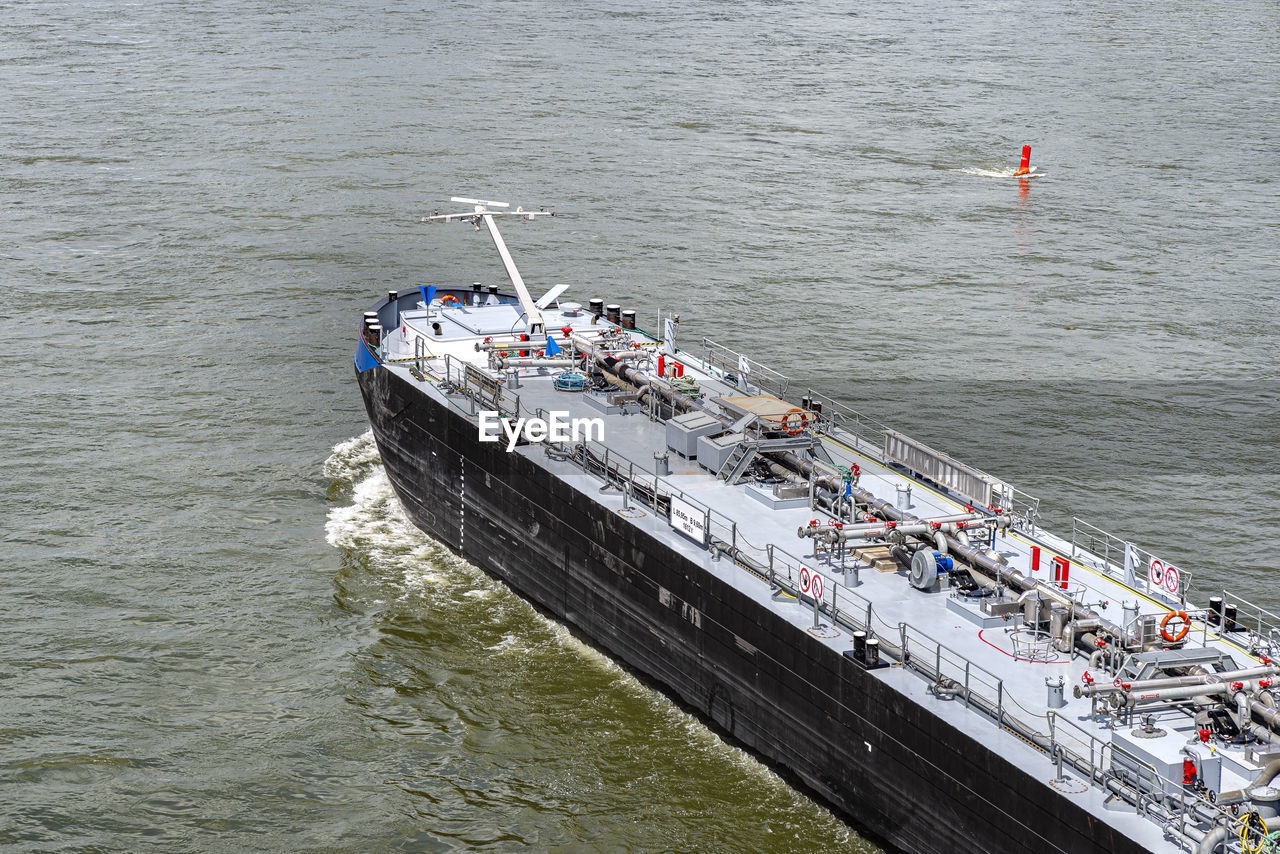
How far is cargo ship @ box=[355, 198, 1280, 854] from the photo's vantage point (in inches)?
1110

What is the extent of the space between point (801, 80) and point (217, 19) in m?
54.3

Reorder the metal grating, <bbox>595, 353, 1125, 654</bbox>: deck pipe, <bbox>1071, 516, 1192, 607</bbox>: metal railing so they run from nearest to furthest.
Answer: <bbox>595, 353, 1125, 654</bbox>: deck pipe, <bbox>1071, 516, 1192, 607</bbox>: metal railing, the metal grating

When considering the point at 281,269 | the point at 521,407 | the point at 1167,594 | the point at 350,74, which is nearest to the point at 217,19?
the point at 350,74

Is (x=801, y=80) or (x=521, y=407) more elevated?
(x=801, y=80)

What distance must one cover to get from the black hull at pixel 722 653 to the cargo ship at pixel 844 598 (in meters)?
0.07

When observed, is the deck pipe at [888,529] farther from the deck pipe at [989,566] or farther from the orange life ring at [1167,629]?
the orange life ring at [1167,629]

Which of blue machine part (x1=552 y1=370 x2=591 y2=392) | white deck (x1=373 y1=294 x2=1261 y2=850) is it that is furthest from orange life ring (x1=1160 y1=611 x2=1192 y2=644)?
blue machine part (x1=552 y1=370 x2=591 y2=392)

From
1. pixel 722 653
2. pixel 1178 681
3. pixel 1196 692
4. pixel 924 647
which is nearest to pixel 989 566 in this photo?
pixel 924 647

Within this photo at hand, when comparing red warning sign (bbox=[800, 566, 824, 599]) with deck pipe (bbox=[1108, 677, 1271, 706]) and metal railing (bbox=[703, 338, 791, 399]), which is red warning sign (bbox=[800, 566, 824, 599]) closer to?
deck pipe (bbox=[1108, 677, 1271, 706])

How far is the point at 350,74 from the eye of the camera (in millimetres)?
112312

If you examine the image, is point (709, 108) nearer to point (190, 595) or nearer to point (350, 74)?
point (350, 74)

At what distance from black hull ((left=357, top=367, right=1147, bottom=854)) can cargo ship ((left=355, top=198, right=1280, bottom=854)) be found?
0.24 feet

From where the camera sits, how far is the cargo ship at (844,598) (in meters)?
28.2

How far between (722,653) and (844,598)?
404 centimetres
